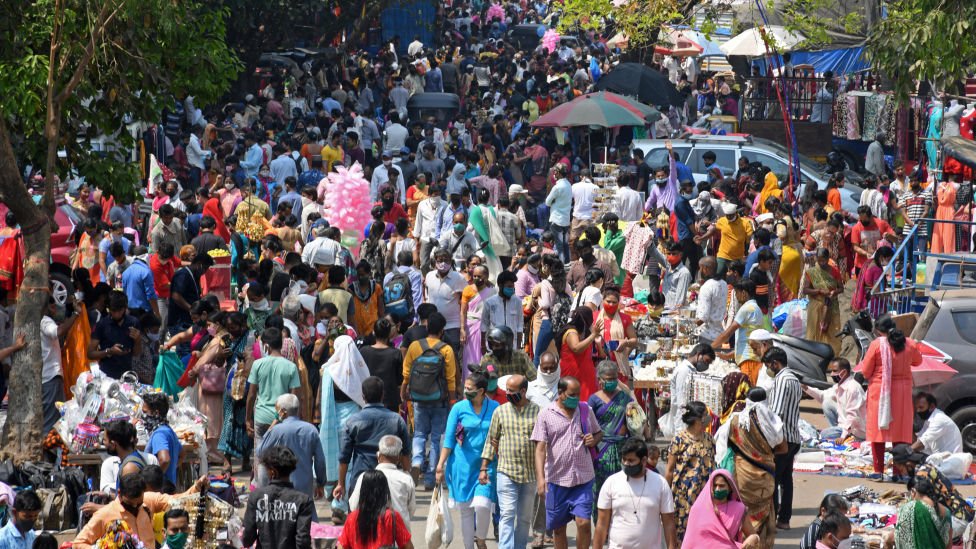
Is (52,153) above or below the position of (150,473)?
above

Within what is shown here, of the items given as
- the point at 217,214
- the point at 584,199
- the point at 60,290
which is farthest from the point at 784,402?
the point at 584,199

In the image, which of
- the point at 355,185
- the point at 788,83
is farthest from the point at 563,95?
the point at 355,185

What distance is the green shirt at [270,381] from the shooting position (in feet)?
39.3

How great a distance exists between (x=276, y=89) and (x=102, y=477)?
63.8 ft

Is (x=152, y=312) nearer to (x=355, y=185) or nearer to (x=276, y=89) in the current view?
(x=355, y=185)

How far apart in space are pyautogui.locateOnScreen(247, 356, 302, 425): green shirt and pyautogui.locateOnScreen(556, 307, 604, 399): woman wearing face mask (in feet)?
7.55

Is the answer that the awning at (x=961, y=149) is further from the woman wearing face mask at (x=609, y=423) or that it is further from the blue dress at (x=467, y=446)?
the blue dress at (x=467, y=446)

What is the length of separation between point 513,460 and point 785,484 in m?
2.52

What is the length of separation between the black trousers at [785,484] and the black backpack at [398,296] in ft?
13.4

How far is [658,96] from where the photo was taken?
30.5 metres

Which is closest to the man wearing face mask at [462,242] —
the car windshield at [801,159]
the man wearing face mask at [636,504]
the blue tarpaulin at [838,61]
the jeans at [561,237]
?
the jeans at [561,237]

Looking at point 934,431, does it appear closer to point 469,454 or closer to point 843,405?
point 843,405

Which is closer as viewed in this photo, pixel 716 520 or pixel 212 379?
pixel 716 520

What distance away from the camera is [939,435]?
1320cm
